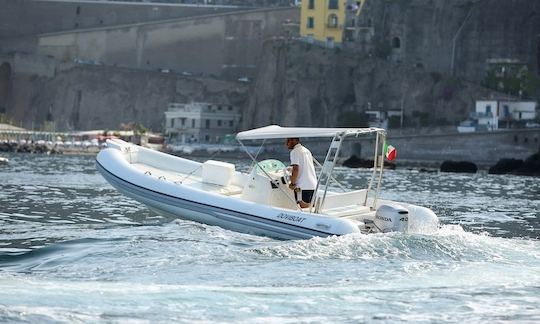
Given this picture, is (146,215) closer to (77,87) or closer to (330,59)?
(330,59)

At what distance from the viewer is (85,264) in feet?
64.7

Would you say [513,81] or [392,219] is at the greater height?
[513,81]

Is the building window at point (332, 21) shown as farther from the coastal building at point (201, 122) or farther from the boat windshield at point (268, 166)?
the boat windshield at point (268, 166)

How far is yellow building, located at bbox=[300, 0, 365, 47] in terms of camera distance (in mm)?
116125

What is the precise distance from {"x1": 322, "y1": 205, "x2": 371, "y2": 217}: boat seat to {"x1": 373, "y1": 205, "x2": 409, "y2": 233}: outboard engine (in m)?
1.03

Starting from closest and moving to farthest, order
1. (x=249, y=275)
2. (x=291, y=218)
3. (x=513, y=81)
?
(x=249, y=275)
(x=291, y=218)
(x=513, y=81)

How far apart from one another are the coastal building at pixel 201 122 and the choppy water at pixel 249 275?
94359mm

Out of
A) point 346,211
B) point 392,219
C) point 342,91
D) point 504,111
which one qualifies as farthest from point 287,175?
point 342,91

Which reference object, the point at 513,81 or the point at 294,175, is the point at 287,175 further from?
the point at 513,81

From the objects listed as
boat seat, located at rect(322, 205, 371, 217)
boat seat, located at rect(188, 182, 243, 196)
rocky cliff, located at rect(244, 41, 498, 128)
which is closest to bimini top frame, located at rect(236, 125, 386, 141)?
boat seat, located at rect(322, 205, 371, 217)

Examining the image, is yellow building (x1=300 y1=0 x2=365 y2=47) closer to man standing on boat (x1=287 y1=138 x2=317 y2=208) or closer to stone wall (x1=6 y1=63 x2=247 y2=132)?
stone wall (x1=6 y1=63 x2=247 y2=132)

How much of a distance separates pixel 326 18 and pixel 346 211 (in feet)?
311

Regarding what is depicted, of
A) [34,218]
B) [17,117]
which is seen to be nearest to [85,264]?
[34,218]

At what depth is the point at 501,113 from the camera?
Answer: 330 feet
